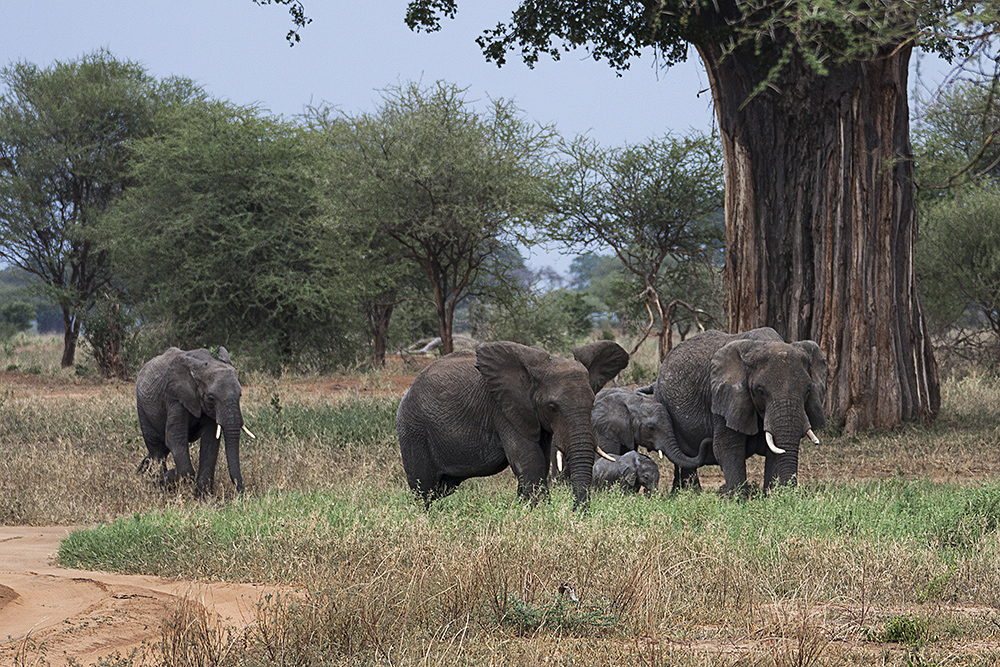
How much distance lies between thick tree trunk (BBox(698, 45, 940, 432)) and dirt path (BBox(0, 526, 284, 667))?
10137 millimetres

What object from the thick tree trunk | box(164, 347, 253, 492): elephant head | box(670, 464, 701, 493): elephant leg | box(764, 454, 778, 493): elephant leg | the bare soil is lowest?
the bare soil

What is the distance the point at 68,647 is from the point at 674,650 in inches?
108

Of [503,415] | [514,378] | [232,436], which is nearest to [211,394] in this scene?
[232,436]

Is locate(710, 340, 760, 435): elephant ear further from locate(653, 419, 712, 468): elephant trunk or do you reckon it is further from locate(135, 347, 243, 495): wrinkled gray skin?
locate(135, 347, 243, 495): wrinkled gray skin

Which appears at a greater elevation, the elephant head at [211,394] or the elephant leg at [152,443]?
the elephant head at [211,394]

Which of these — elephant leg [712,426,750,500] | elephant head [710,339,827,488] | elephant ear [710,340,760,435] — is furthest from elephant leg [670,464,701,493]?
elephant ear [710,340,760,435]

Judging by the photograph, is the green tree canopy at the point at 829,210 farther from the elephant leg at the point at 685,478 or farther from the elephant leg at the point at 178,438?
the elephant leg at the point at 178,438

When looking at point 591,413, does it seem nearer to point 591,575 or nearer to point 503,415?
point 503,415

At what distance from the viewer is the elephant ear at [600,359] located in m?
7.77

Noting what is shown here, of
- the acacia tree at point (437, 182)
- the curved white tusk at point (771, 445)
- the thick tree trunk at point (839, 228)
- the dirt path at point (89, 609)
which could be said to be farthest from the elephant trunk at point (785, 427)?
the acacia tree at point (437, 182)

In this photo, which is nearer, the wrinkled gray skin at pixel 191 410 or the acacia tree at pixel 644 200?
the wrinkled gray skin at pixel 191 410

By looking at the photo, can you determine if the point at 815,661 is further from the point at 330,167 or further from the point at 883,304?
the point at 330,167

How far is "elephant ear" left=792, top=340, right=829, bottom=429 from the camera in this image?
848 cm

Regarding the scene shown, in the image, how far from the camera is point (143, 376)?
11.8m
